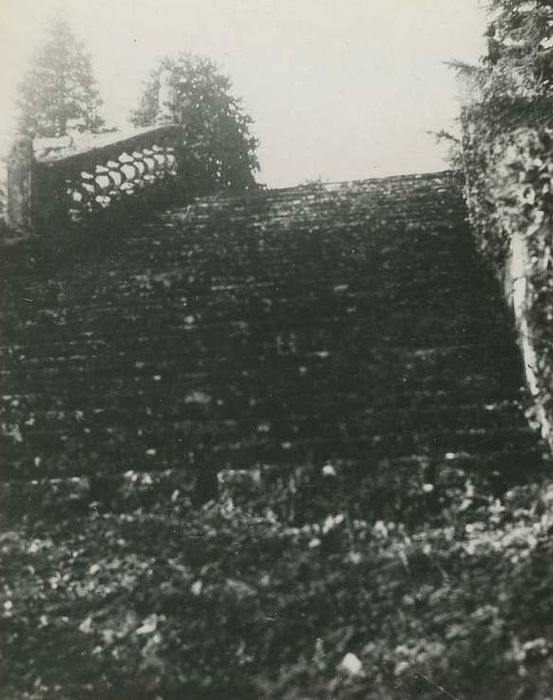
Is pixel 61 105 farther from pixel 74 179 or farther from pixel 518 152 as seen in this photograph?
pixel 518 152

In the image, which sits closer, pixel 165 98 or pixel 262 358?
pixel 262 358

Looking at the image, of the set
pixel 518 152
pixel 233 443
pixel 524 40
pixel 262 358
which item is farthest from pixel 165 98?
pixel 233 443

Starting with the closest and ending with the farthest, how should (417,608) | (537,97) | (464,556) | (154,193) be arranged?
(417,608) < (464,556) < (537,97) < (154,193)

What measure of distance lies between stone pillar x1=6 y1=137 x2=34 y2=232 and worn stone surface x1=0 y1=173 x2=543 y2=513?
13.0 inches

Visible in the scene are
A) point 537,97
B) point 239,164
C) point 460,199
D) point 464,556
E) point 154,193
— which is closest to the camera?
point 464,556

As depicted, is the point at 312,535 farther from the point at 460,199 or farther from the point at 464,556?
the point at 460,199

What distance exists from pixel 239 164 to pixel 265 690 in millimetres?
13262

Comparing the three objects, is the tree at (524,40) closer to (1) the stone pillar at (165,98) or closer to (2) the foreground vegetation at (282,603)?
(1) the stone pillar at (165,98)

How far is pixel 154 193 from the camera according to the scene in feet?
31.2

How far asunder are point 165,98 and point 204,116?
142cm

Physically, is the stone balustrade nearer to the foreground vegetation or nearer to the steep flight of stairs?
the steep flight of stairs

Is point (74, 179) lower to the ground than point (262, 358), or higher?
higher

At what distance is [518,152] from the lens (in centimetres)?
553

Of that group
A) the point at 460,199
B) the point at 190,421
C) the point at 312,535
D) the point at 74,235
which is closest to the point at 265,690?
the point at 312,535
